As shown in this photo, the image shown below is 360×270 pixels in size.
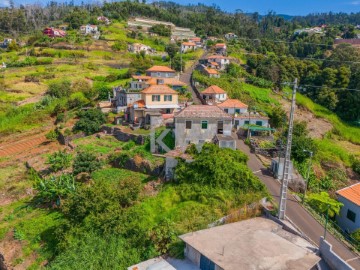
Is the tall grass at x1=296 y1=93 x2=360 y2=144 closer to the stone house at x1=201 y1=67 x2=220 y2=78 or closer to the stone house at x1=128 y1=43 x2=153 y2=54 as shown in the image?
the stone house at x1=201 y1=67 x2=220 y2=78

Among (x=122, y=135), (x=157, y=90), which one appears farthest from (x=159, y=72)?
(x=122, y=135)

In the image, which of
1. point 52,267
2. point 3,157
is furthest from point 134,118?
point 52,267

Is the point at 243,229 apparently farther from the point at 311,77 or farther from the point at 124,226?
the point at 311,77

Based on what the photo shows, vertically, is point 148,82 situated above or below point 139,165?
above

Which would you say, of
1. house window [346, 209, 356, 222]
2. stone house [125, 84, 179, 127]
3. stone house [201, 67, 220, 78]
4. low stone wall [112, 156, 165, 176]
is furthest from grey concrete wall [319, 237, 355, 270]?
stone house [201, 67, 220, 78]

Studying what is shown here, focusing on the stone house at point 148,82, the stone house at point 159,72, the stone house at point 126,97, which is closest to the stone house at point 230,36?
the stone house at point 159,72

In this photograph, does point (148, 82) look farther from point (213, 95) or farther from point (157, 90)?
point (213, 95)

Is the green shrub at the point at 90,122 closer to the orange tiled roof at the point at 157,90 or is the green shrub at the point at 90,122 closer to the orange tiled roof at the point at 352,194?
the orange tiled roof at the point at 157,90
